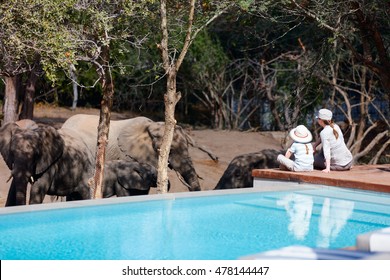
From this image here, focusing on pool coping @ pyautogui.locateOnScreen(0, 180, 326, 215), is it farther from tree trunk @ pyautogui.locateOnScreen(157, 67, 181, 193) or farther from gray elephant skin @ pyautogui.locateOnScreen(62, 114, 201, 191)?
gray elephant skin @ pyautogui.locateOnScreen(62, 114, 201, 191)

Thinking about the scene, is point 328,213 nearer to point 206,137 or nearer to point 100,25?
point 100,25

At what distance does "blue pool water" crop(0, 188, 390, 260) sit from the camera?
7.07 metres

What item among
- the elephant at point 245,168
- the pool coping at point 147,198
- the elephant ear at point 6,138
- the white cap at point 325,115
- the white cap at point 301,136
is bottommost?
the elephant at point 245,168

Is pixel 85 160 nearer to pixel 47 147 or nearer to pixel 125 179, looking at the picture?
pixel 125 179

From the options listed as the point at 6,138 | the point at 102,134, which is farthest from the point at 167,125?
the point at 6,138

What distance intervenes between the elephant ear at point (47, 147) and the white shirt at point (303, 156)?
430 cm

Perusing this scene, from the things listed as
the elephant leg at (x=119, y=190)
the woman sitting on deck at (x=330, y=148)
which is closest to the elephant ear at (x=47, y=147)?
the elephant leg at (x=119, y=190)

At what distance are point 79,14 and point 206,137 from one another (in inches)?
558

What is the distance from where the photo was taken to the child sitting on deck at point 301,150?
11.4 m

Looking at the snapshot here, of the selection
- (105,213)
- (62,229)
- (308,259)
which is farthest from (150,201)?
(308,259)

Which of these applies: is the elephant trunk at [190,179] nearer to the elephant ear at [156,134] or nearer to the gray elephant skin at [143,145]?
the gray elephant skin at [143,145]

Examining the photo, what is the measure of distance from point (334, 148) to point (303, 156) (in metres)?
0.54

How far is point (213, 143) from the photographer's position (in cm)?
2352

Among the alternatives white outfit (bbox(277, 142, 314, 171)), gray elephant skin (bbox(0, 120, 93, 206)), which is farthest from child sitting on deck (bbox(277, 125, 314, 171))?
gray elephant skin (bbox(0, 120, 93, 206))
